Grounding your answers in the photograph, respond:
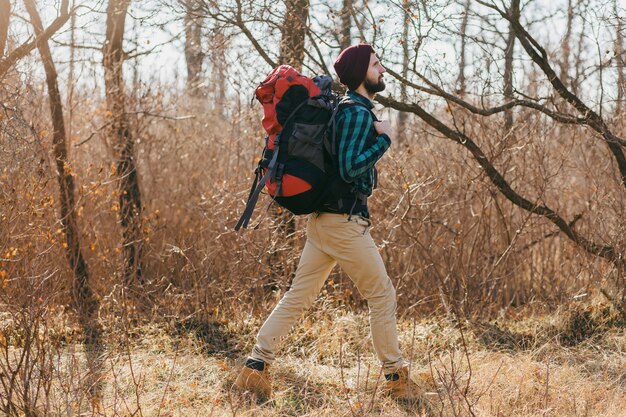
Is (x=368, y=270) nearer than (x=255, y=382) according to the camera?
Yes

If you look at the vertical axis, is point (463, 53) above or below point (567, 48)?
below

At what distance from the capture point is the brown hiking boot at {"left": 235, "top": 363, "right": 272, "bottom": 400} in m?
4.14

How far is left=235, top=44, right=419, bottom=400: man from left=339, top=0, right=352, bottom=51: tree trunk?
1862 mm

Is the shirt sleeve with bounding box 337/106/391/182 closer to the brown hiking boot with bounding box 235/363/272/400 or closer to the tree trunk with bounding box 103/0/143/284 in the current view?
the brown hiking boot with bounding box 235/363/272/400

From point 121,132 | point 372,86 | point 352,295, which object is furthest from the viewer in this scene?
point 121,132

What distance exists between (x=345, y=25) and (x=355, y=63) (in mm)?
2275

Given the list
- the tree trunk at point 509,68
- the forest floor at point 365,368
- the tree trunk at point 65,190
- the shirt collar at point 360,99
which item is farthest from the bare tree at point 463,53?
the tree trunk at point 65,190

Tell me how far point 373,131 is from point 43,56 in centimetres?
339

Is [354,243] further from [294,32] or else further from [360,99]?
[294,32]

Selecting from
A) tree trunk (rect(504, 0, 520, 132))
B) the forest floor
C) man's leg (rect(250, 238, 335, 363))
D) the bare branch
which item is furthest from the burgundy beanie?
tree trunk (rect(504, 0, 520, 132))

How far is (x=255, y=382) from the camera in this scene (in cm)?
414

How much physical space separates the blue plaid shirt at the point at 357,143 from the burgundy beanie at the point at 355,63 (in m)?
0.17

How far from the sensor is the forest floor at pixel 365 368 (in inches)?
157

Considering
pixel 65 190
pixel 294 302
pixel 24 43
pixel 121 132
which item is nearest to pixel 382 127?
pixel 294 302
